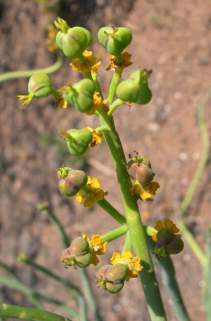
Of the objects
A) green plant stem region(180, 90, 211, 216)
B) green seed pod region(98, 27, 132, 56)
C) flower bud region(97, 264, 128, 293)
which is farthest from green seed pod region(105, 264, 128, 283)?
green plant stem region(180, 90, 211, 216)

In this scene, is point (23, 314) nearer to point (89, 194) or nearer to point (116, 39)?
point (89, 194)

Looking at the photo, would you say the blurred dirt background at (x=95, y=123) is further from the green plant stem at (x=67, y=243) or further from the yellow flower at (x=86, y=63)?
the yellow flower at (x=86, y=63)

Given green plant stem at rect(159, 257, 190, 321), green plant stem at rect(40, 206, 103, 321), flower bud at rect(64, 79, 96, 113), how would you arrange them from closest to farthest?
1. flower bud at rect(64, 79, 96, 113)
2. green plant stem at rect(159, 257, 190, 321)
3. green plant stem at rect(40, 206, 103, 321)

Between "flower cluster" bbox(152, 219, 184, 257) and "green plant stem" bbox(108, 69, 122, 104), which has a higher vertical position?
"green plant stem" bbox(108, 69, 122, 104)

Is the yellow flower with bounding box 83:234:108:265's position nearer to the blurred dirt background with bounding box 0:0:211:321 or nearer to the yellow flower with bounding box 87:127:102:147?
the yellow flower with bounding box 87:127:102:147

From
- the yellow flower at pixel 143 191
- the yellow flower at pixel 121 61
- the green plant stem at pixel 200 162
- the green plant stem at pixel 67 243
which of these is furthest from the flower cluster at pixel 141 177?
the green plant stem at pixel 200 162

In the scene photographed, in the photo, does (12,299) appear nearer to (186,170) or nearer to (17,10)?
(186,170)
